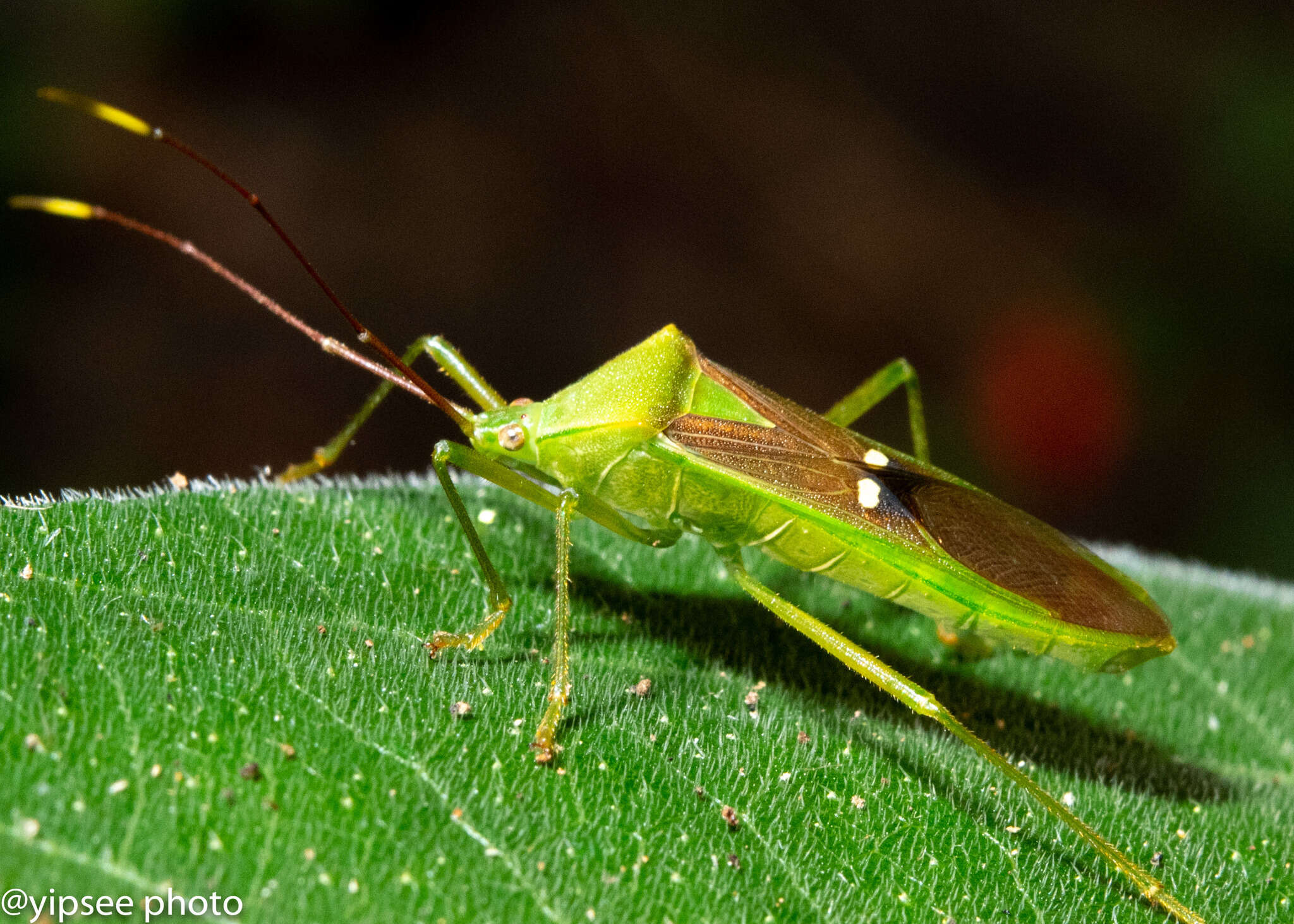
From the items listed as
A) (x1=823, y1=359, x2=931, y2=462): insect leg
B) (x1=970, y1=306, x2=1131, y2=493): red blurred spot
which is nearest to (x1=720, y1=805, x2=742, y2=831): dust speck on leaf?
(x1=823, y1=359, x2=931, y2=462): insect leg

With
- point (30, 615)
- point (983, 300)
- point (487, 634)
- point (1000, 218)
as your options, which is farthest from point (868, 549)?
point (1000, 218)

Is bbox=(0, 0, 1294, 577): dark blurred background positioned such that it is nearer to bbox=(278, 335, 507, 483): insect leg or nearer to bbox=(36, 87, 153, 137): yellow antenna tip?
bbox=(278, 335, 507, 483): insect leg

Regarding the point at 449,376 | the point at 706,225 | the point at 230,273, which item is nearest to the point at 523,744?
the point at 449,376

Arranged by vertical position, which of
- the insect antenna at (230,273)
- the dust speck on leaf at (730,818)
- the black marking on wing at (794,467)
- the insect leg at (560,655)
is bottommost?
the dust speck on leaf at (730,818)

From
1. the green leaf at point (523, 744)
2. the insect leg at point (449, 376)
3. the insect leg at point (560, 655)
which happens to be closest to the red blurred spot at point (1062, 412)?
the green leaf at point (523, 744)

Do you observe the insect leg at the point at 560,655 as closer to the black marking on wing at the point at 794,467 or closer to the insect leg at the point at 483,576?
the insect leg at the point at 483,576

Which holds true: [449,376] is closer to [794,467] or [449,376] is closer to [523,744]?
[794,467]

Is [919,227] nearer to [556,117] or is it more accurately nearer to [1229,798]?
[556,117]
